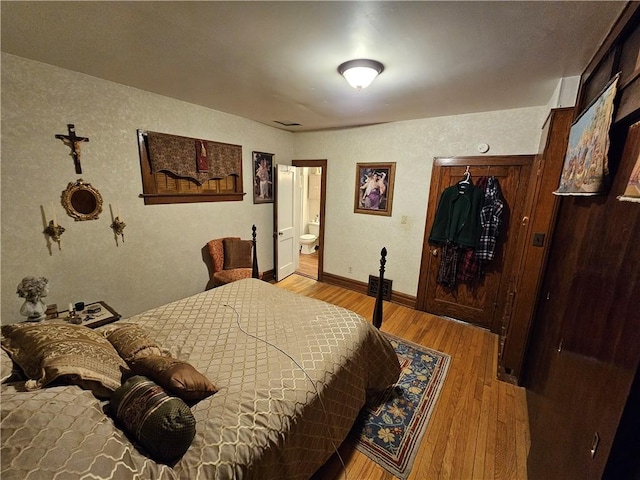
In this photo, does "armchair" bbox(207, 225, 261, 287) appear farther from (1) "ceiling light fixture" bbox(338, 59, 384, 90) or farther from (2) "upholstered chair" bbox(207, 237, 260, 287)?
(1) "ceiling light fixture" bbox(338, 59, 384, 90)

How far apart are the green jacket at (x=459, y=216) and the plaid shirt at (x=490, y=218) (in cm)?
6

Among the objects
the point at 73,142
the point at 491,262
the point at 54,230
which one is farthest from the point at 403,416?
the point at 73,142

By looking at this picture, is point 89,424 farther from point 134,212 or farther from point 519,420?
point 519,420

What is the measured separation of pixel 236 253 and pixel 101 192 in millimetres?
1514

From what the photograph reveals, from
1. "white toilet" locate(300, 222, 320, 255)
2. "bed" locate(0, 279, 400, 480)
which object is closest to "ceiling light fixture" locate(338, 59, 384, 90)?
"bed" locate(0, 279, 400, 480)

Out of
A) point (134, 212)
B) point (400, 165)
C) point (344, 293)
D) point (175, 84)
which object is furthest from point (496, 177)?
point (134, 212)

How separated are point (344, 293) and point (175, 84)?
10.7 ft

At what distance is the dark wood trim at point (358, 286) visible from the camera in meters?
3.50

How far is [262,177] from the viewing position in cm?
387

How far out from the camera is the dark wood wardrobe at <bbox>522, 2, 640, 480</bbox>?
72 centimetres

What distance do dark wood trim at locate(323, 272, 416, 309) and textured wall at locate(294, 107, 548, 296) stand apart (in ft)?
0.24

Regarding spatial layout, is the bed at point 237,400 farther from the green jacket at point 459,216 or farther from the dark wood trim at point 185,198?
the green jacket at point 459,216

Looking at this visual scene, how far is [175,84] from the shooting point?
227cm

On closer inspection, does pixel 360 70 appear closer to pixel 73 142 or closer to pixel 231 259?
pixel 73 142
